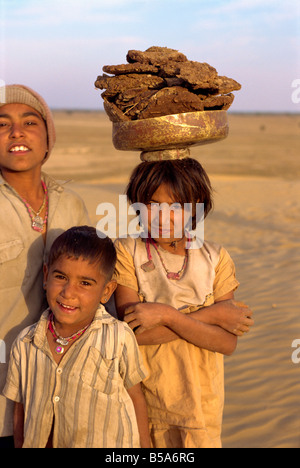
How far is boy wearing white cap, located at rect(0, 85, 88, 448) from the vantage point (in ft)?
7.65

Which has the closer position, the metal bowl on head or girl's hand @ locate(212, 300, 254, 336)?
the metal bowl on head

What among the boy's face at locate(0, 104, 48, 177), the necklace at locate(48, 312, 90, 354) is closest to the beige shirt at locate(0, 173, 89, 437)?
the boy's face at locate(0, 104, 48, 177)

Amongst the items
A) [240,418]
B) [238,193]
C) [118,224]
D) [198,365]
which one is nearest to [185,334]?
[198,365]

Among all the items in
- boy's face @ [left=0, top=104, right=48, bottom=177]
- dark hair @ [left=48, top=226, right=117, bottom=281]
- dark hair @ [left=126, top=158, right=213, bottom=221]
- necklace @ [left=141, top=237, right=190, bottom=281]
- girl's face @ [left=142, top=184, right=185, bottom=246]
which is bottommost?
necklace @ [left=141, top=237, right=190, bottom=281]

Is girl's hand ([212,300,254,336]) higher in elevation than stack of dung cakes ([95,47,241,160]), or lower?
lower

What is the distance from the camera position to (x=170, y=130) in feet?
6.71

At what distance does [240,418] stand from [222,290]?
82.6 inches

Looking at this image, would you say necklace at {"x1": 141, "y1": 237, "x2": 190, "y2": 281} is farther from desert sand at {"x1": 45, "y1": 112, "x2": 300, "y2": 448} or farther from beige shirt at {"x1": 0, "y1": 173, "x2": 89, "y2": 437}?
desert sand at {"x1": 45, "y1": 112, "x2": 300, "y2": 448}

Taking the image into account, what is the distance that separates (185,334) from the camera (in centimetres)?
216

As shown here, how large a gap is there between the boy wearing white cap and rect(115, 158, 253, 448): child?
0.41 m

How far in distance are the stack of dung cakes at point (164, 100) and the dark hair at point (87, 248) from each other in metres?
0.40

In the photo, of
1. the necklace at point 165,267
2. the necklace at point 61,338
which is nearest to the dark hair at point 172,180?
the necklace at point 165,267

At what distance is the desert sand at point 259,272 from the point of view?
4.02 m

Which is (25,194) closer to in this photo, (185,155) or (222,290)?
(185,155)
